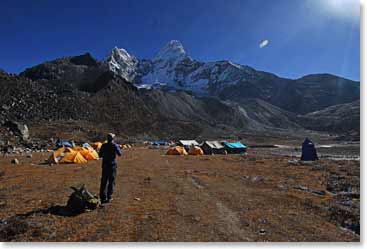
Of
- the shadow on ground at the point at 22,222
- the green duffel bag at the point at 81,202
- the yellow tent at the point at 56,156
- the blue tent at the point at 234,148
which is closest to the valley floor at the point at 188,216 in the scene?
the shadow on ground at the point at 22,222

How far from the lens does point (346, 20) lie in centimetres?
675

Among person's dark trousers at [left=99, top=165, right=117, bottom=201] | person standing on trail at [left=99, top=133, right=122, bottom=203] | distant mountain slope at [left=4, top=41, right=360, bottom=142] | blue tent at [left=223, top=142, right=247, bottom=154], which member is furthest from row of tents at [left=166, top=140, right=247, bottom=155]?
distant mountain slope at [left=4, top=41, right=360, bottom=142]

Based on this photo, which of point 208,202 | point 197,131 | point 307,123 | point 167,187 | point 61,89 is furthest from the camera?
point 307,123

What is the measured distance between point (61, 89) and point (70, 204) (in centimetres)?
7533

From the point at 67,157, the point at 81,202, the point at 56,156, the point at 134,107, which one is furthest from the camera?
the point at 134,107

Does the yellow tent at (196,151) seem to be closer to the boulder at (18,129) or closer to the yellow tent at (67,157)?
the yellow tent at (67,157)

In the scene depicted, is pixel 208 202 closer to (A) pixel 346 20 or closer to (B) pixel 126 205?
(B) pixel 126 205

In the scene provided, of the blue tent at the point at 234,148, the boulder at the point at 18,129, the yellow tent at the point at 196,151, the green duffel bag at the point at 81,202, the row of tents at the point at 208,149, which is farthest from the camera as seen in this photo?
the blue tent at the point at 234,148

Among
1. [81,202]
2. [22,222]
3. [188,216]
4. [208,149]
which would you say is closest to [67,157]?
[81,202]

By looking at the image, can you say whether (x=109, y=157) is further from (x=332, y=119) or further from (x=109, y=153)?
(x=332, y=119)

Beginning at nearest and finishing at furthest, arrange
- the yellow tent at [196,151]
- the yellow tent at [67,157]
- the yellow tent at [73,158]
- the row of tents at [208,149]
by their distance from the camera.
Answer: the yellow tent at [67,157]
the yellow tent at [73,158]
the row of tents at [208,149]
the yellow tent at [196,151]

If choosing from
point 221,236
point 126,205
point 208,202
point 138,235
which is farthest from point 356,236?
point 126,205

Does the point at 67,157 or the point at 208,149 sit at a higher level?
the point at 208,149

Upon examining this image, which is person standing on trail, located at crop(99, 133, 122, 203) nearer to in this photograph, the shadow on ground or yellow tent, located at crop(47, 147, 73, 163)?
the shadow on ground
